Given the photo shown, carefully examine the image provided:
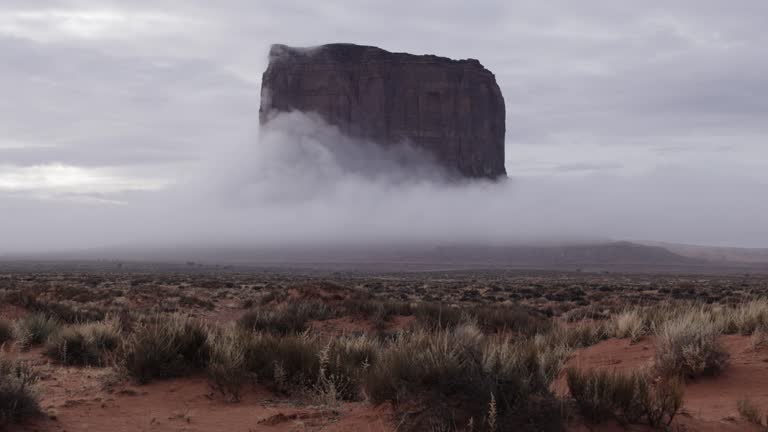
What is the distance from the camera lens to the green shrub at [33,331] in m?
12.7

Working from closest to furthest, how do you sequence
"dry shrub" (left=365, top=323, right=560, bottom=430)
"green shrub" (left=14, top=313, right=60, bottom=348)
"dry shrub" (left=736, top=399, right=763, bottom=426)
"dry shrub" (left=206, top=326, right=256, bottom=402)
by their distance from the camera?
"dry shrub" (left=365, top=323, right=560, bottom=430) < "dry shrub" (left=736, top=399, right=763, bottom=426) < "dry shrub" (left=206, top=326, right=256, bottom=402) < "green shrub" (left=14, top=313, right=60, bottom=348)

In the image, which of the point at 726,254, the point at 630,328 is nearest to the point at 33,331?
the point at 630,328

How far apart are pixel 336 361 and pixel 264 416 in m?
1.90

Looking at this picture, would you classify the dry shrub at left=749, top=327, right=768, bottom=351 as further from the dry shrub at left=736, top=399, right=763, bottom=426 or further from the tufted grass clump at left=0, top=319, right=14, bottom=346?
the tufted grass clump at left=0, top=319, right=14, bottom=346

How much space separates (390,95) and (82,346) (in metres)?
137

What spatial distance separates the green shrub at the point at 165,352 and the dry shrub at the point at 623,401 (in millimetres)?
5034

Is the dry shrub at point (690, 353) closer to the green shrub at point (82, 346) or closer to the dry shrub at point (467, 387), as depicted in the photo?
the dry shrub at point (467, 387)

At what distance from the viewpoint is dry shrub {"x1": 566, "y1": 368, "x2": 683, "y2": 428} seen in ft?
20.5

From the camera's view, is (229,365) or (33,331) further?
(33,331)

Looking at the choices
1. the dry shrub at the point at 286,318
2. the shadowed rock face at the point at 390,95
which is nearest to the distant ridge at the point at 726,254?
the shadowed rock face at the point at 390,95

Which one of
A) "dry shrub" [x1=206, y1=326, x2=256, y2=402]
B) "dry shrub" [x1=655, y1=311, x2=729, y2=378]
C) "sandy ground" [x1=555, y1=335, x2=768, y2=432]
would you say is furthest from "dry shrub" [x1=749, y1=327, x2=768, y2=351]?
"dry shrub" [x1=206, y1=326, x2=256, y2=402]

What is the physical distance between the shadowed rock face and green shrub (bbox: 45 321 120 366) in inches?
5196

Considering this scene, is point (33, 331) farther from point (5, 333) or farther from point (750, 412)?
point (750, 412)

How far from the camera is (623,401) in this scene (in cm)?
637
